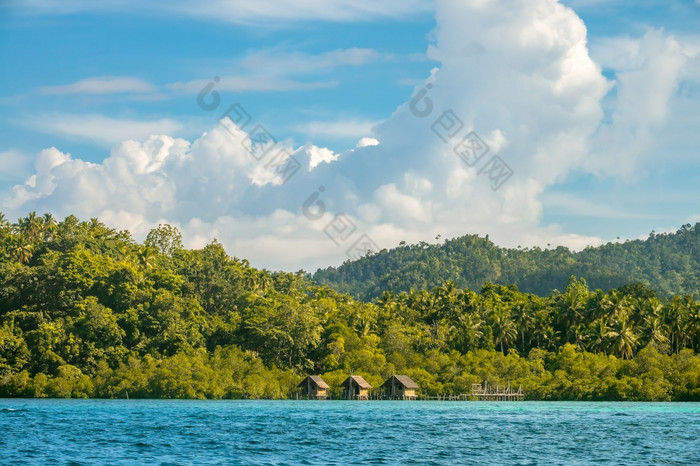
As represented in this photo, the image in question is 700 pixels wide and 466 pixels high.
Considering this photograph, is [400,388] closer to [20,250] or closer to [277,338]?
[277,338]

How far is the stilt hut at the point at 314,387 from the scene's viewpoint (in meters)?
78.9

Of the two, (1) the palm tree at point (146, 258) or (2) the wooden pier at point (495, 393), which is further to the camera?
(1) the palm tree at point (146, 258)

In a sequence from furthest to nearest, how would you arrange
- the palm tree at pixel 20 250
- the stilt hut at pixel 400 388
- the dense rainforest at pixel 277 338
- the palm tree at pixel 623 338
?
the palm tree at pixel 20 250 < the palm tree at pixel 623 338 < the stilt hut at pixel 400 388 < the dense rainforest at pixel 277 338

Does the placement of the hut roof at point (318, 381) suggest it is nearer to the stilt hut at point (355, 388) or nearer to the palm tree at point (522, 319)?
the stilt hut at point (355, 388)

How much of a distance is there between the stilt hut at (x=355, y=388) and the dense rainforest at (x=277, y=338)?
3.84 ft

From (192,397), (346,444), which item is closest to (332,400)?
(192,397)

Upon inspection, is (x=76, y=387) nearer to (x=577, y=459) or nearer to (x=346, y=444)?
(x=346, y=444)

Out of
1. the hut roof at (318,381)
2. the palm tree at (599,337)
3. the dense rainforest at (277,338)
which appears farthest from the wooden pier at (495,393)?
the hut roof at (318,381)

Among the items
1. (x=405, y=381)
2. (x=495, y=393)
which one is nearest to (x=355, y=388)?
(x=405, y=381)

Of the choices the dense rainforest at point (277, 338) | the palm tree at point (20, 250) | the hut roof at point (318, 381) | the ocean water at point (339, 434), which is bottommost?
the ocean water at point (339, 434)

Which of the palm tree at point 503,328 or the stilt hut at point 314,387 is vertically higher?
the palm tree at point 503,328

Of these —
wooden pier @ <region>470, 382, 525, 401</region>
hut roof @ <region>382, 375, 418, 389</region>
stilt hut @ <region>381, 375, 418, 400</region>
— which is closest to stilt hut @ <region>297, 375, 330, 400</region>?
stilt hut @ <region>381, 375, 418, 400</region>

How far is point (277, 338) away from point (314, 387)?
6.40m

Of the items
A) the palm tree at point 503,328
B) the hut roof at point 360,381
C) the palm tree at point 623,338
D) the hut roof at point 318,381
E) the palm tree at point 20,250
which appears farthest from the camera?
the palm tree at point 20,250
